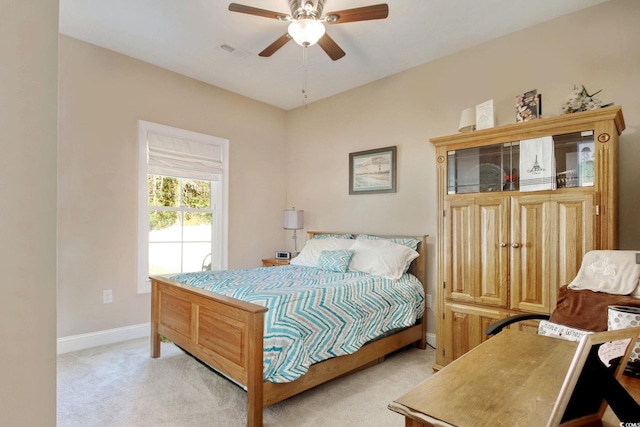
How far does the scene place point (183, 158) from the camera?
3949 mm

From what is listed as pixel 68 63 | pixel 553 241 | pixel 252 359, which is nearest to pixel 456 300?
pixel 553 241

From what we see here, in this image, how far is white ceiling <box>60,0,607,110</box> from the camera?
2.67 metres

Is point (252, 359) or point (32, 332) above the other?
point (32, 332)

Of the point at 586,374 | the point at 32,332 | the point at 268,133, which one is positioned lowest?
the point at 586,374

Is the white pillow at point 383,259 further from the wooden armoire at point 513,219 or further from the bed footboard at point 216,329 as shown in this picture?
the bed footboard at point 216,329

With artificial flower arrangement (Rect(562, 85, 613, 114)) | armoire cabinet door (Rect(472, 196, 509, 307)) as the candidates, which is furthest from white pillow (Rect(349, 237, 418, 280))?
artificial flower arrangement (Rect(562, 85, 613, 114))

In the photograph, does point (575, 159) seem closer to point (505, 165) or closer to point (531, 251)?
point (505, 165)

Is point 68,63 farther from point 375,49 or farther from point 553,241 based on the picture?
point 553,241

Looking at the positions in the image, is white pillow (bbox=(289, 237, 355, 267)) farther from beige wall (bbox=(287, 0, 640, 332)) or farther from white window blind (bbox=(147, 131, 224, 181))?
white window blind (bbox=(147, 131, 224, 181))

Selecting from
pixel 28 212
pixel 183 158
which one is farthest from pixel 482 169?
pixel 183 158

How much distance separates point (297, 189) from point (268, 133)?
35.6 inches

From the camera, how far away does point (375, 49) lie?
130 inches

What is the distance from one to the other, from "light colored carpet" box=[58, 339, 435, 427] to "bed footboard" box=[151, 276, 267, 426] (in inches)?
9.7

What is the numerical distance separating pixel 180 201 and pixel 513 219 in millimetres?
3448
